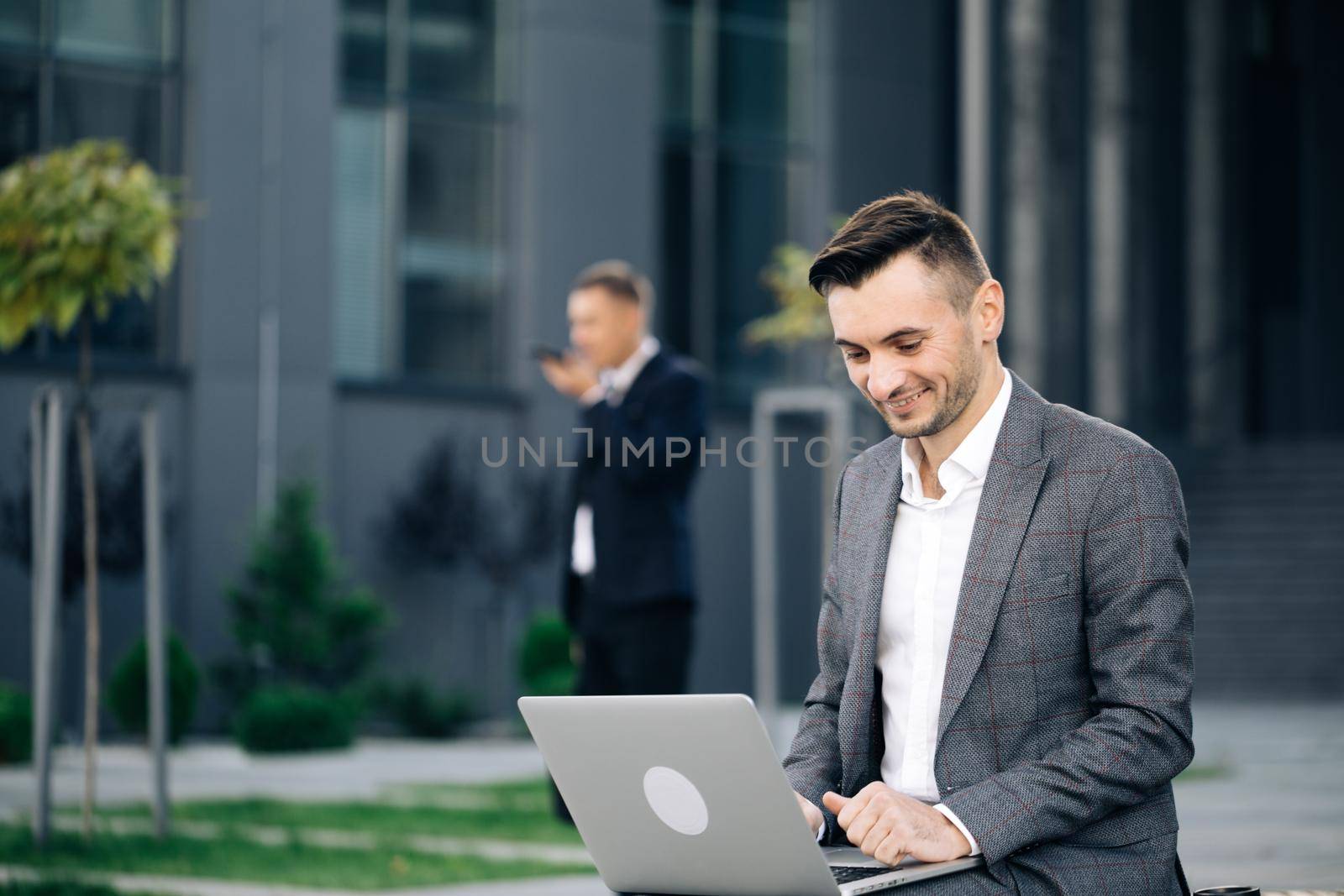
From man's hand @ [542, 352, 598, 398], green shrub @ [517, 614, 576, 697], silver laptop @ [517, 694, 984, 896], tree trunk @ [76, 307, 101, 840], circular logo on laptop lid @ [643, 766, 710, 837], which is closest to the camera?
silver laptop @ [517, 694, 984, 896]

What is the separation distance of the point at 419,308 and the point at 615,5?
3.76 m

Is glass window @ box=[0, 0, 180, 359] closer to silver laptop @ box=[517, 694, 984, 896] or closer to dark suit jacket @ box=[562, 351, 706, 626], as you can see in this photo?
dark suit jacket @ box=[562, 351, 706, 626]

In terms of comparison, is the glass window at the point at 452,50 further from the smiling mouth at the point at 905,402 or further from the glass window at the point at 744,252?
the smiling mouth at the point at 905,402

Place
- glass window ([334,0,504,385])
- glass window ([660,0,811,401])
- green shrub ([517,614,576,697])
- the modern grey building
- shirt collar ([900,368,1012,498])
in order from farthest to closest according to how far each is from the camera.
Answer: glass window ([660,0,811,401]) < glass window ([334,0,504,385]) < the modern grey building < green shrub ([517,614,576,697]) < shirt collar ([900,368,1012,498])

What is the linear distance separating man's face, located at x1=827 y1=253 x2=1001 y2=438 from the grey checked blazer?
119 mm

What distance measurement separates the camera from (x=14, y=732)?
13.2 metres

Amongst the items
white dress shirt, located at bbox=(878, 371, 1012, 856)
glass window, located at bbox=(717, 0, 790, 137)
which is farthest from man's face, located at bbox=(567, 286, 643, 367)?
glass window, located at bbox=(717, 0, 790, 137)

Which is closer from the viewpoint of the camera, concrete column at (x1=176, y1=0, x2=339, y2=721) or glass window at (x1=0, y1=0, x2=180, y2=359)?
glass window at (x1=0, y1=0, x2=180, y2=359)

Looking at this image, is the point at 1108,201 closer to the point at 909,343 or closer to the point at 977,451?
the point at 977,451

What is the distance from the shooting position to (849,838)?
2738mm

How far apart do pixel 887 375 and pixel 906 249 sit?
19 cm

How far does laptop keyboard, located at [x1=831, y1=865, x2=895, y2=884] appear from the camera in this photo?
2.70 metres

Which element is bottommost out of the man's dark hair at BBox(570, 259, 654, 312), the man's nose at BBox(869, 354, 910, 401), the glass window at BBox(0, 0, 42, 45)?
the man's nose at BBox(869, 354, 910, 401)

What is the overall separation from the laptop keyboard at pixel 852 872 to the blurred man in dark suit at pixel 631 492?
14.8 feet
